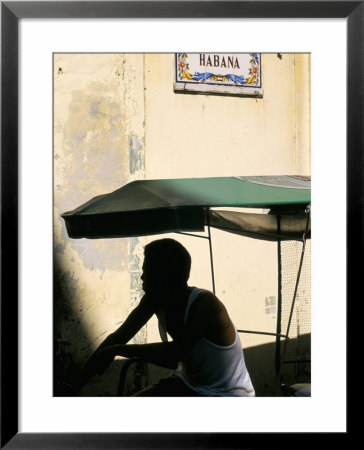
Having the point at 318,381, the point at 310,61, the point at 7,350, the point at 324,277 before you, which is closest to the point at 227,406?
the point at 318,381

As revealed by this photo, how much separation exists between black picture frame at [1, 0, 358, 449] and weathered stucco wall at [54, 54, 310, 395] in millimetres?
174

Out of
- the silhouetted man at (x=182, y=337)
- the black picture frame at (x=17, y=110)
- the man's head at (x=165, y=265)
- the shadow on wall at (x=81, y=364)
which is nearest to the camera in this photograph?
the black picture frame at (x=17, y=110)

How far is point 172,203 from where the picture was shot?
2316mm

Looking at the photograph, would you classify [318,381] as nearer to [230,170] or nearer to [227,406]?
[227,406]

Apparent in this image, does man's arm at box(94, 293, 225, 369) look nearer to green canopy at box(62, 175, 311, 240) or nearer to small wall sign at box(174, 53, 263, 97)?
green canopy at box(62, 175, 311, 240)

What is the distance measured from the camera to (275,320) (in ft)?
8.79

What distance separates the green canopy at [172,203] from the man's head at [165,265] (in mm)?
193

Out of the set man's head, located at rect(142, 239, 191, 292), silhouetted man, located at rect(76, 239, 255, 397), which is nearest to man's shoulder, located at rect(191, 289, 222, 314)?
silhouetted man, located at rect(76, 239, 255, 397)

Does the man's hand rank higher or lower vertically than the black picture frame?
lower

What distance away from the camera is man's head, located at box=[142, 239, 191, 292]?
8.31 ft

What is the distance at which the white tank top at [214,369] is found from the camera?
2.32 meters

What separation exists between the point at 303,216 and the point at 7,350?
1.28m

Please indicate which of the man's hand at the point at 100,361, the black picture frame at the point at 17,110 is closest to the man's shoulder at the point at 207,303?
the man's hand at the point at 100,361

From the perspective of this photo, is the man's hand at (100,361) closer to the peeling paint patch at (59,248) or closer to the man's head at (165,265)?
the man's head at (165,265)
